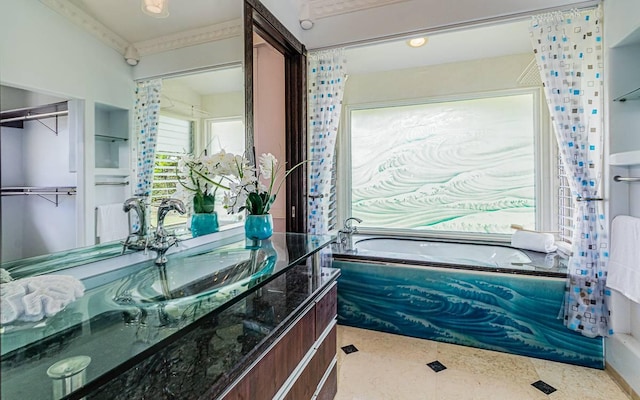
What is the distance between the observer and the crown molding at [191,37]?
1303 mm

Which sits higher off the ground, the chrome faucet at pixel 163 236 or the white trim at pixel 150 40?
the white trim at pixel 150 40

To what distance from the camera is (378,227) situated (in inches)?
150

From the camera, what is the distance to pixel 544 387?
1929mm

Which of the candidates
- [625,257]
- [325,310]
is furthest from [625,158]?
[325,310]

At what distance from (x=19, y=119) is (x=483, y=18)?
9.17 feet

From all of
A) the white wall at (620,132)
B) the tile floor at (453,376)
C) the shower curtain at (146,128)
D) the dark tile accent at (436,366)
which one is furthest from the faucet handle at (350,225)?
the shower curtain at (146,128)

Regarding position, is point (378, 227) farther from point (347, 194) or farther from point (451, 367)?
point (451, 367)

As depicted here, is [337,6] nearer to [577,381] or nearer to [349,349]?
[349,349]

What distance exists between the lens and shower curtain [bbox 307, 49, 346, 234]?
9.39 feet

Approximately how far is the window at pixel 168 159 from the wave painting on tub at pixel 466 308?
1.70m

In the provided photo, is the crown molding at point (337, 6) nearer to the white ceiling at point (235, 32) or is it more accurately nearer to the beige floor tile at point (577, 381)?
the white ceiling at point (235, 32)

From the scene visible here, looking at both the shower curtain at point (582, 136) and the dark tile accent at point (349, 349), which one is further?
the dark tile accent at point (349, 349)

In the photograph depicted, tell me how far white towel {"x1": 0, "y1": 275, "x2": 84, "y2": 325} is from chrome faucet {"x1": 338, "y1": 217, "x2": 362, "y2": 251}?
93.5 inches

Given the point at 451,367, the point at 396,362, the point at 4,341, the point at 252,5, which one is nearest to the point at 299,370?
the point at 4,341
